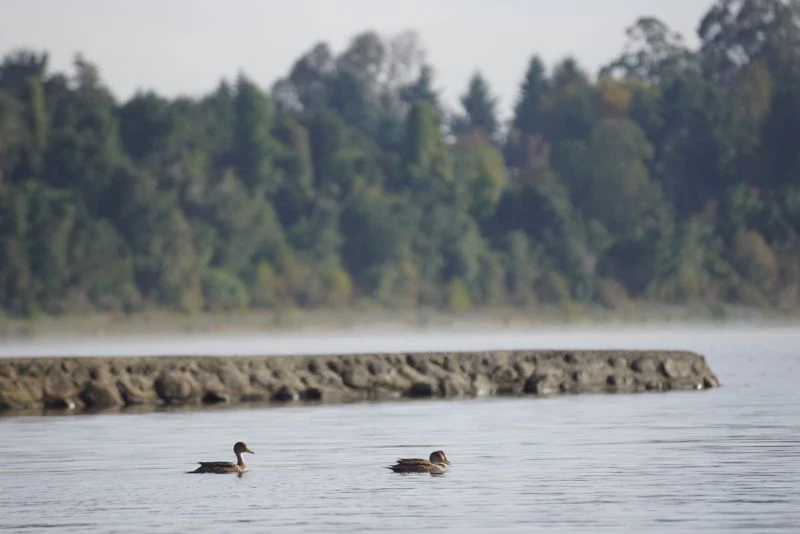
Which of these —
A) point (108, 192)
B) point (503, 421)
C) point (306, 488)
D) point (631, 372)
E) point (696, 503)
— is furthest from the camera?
point (108, 192)

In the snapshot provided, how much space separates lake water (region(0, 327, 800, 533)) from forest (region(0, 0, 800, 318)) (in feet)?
252

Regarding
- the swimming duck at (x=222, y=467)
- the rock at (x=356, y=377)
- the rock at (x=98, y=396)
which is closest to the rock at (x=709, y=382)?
the rock at (x=356, y=377)

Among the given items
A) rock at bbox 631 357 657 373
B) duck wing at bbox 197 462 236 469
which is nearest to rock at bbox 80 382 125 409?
rock at bbox 631 357 657 373

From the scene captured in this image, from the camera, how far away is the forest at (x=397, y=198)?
123 metres

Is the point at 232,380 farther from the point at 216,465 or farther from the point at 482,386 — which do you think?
the point at 216,465

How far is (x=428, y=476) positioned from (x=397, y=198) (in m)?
110

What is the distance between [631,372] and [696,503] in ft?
81.1

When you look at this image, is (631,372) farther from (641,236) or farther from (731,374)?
(641,236)

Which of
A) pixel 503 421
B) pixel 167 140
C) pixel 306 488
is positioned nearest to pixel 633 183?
pixel 167 140

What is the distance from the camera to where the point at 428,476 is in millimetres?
29453

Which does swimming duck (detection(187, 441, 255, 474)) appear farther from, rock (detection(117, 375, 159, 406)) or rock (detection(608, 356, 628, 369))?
rock (detection(608, 356, 628, 369))

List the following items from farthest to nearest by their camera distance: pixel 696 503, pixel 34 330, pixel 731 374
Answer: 1. pixel 34 330
2. pixel 731 374
3. pixel 696 503

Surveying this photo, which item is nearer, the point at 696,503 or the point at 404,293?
the point at 696,503

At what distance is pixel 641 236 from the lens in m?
144
